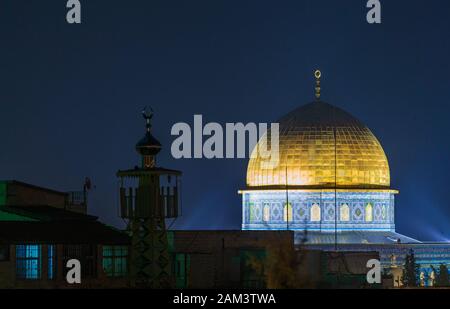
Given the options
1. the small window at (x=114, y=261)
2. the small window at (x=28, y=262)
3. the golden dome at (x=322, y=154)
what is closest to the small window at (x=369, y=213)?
the golden dome at (x=322, y=154)

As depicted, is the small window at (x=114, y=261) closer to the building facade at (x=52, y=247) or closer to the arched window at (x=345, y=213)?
the building facade at (x=52, y=247)

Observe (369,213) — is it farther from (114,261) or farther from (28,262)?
(28,262)

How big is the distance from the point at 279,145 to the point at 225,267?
1583 inches

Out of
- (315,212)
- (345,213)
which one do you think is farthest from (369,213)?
(315,212)

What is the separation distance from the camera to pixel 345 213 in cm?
14300

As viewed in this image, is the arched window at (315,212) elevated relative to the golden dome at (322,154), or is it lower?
lower

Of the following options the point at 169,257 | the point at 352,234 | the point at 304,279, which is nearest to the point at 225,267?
the point at 169,257

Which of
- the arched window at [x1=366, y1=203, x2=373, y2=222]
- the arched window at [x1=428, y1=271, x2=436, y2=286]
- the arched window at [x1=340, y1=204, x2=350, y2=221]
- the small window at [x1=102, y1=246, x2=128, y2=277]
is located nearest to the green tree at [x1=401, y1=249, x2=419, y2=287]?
the arched window at [x1=428, y1=271, x2=436, y2=286]

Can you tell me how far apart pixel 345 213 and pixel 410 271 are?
1634 cm

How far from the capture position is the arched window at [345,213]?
468 ft

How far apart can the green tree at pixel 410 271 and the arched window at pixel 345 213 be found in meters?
6.24

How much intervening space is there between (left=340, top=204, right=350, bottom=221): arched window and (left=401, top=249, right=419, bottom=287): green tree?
624cm

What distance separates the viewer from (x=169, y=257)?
95.9 m
